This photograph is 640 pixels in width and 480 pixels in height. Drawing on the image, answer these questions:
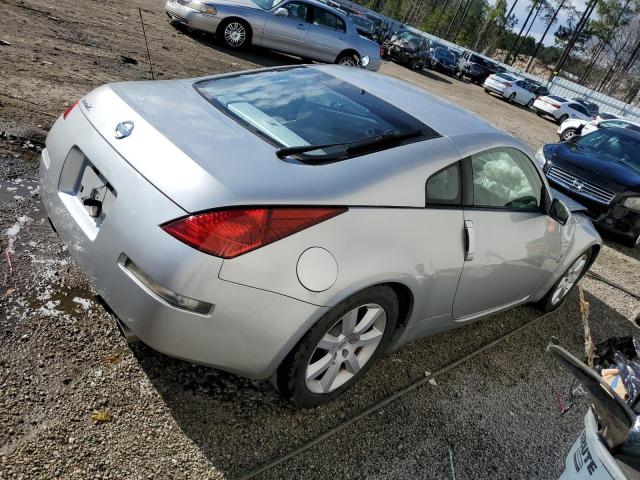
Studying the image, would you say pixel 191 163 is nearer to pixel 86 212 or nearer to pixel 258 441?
pixel 86 212

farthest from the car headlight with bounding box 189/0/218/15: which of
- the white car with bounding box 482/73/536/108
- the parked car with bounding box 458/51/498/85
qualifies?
the parked car with bounding box 458/51/498/85

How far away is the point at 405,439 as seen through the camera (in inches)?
109

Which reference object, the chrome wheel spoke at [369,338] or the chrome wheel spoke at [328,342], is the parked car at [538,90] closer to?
the chrome wheel spoke at [369,338]

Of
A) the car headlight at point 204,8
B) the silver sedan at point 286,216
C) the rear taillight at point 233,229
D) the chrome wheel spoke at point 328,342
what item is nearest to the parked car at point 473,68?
the car headlight at point 204,8

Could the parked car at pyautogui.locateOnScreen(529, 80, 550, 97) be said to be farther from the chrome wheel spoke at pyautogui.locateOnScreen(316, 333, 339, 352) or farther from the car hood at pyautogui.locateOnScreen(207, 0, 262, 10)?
the chrome wheel spoke at pyautogui.locateOnScreen(316, 333, 339, 352)

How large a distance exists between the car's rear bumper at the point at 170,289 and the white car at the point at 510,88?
97.5 ft

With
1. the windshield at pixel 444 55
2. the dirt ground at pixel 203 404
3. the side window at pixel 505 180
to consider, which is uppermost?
the windshield at pixel 444 55

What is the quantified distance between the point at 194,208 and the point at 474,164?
1669mm

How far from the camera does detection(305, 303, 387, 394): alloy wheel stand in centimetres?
252

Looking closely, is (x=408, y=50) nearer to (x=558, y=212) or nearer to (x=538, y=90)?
(x=538, y=90)

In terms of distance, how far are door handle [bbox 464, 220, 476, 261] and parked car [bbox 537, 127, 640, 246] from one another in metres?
5.39

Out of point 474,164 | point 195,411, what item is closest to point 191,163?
point 195,411

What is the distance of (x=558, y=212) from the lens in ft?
12.0

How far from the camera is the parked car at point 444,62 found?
30.6 meters
